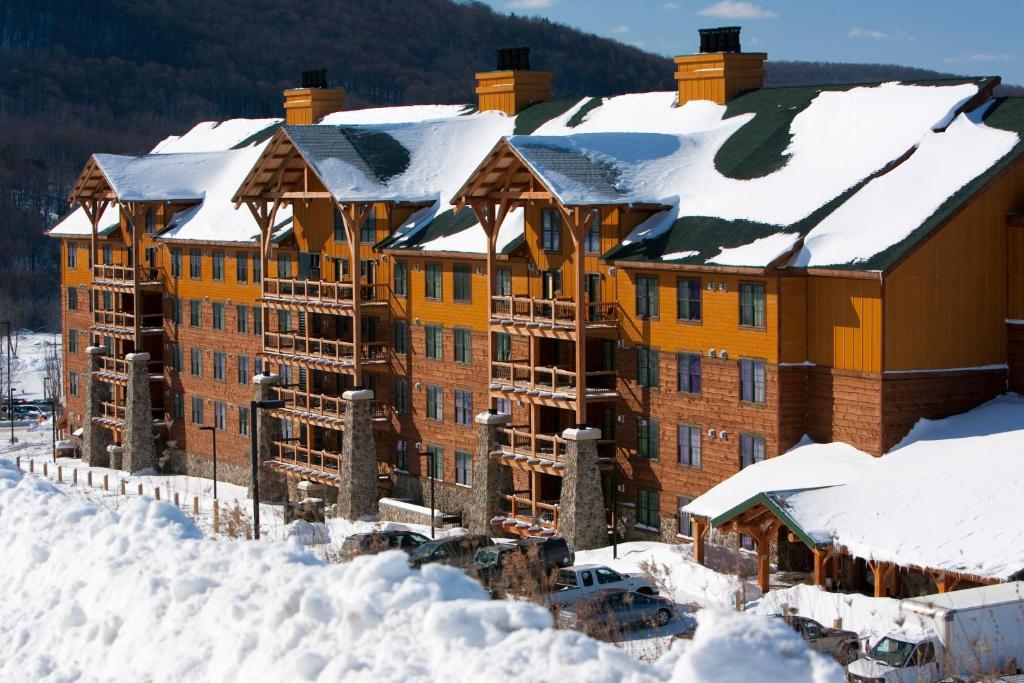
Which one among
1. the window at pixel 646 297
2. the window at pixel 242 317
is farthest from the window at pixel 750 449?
the window at pixel 242 317

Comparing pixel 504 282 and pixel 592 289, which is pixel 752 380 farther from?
pixel 504 282

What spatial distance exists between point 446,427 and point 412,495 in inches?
130

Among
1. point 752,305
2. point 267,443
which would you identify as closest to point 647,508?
point 752,305

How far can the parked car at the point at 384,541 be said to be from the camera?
3894 cm

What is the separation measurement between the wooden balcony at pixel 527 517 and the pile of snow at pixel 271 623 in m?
26.2

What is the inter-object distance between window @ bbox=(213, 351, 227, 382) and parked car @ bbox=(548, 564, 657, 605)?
34.5m

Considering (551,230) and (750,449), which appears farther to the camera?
(551,230)

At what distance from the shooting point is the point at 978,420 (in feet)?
139

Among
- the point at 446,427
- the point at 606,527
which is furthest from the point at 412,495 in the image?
the point at 606,527

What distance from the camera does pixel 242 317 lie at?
68.4 meters

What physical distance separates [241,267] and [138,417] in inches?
387

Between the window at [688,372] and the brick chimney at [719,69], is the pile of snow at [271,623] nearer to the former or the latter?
the window at [688,372]

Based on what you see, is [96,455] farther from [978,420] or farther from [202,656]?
[202,656]

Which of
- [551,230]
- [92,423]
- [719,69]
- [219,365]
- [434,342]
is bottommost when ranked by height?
[92,423]
